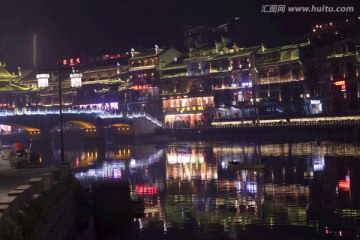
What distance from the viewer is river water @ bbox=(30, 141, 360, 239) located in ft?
104

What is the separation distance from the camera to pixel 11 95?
441 ft

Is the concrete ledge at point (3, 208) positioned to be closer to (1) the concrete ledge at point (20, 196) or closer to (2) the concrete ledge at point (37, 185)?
(1) the concrete ledge at point (20, 196)

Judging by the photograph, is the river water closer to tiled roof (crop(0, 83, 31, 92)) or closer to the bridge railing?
the bridge railing

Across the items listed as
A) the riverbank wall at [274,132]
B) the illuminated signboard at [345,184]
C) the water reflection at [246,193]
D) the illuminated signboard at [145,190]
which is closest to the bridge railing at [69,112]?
the riverbank wall at [274,132]

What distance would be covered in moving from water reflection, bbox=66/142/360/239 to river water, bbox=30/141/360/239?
2.1 inches

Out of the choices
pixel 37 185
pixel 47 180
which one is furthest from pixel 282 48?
pixel 37 185

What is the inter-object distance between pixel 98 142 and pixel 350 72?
60936 millimetres

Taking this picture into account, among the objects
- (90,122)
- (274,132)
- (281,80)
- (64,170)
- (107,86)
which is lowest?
(64,170)

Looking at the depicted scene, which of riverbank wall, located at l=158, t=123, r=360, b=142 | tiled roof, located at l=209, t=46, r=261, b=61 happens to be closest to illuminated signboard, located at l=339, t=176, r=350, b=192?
riverbank wall, located at l=158, t=123, r=360, b=142

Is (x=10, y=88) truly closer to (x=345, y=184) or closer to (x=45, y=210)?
(x=345, y=184)

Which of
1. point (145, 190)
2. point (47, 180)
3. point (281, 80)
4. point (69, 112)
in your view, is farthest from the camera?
point (281, 80)

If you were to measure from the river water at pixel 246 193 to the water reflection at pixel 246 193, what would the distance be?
2.1 inches

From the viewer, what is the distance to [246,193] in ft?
147

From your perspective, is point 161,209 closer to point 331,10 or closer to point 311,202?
point 311,202
